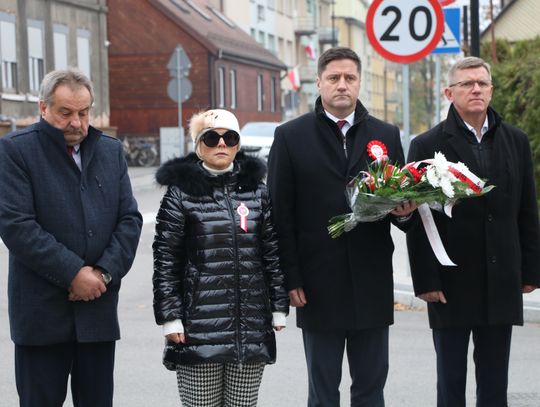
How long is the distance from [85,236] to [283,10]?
6913 cm

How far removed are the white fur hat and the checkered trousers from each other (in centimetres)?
102

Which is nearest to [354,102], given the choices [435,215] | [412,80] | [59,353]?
[435,215]

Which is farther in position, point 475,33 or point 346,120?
point 475,33

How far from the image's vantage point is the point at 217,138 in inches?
212

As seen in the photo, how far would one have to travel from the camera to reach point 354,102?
5781 millimetres

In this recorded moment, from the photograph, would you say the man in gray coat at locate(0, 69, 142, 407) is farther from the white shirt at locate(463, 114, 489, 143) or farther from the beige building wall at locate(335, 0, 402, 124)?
the beige building wall at locate(335, 0, 402, 124)

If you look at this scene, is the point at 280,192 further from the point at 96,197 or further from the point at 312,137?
the point at 96,197

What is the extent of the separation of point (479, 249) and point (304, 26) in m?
70.2

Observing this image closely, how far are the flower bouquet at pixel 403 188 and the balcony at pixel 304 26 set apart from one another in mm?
70428

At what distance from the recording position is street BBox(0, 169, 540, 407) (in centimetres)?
759

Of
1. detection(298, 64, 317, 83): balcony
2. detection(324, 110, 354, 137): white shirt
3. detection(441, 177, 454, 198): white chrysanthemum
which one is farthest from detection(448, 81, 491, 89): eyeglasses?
detection(298, 64, 317, 83): balcony

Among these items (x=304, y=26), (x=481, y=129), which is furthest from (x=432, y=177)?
(x=304, y=26)

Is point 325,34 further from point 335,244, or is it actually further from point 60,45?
point 335,244

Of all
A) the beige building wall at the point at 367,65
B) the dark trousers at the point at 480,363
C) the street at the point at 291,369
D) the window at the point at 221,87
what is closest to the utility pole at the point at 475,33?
the street at the point at 291,369
